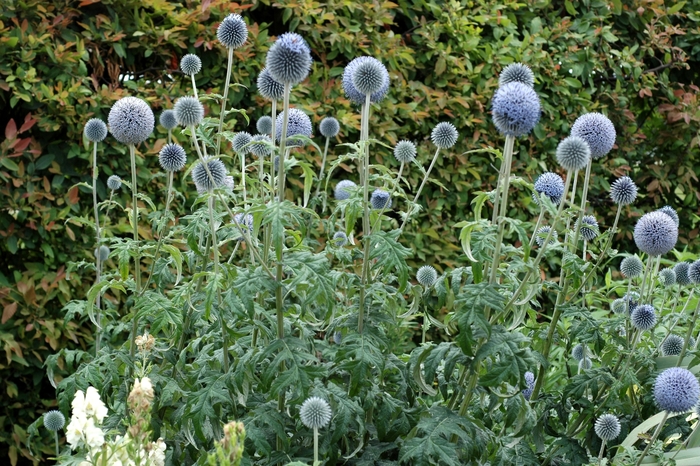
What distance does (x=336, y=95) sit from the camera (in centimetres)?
553

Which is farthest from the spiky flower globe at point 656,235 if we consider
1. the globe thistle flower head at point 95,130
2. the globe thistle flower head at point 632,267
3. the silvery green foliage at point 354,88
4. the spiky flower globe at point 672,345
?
the globe thistle flower head at point 95,130

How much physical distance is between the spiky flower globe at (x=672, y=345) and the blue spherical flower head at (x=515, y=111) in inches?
56.7

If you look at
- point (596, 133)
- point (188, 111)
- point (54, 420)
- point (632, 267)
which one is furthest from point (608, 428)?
point (54, 420)

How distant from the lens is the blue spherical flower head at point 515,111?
2756 mm

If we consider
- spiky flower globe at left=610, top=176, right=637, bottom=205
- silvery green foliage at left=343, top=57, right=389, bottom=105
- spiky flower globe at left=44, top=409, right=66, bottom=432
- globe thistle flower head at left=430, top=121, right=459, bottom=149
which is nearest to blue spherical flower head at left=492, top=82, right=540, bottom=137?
silvery green foliage at left=343, top=57, right=389, bottom=105

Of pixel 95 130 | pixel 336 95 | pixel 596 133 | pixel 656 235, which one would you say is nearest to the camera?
pixel 596 133

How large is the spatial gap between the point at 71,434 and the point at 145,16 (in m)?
3.20

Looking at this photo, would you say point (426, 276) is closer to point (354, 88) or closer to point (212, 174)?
point (354, 88)

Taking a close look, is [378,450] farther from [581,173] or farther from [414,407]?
[581,173]

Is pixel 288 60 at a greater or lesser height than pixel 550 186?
greater

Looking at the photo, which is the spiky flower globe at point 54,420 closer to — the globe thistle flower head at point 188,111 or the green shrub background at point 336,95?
the green shrub background at point 336,95

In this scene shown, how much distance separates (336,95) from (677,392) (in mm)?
3165

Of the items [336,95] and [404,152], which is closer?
[404,152]

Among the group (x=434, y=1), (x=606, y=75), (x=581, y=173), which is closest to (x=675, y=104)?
(x=606, y=75)
